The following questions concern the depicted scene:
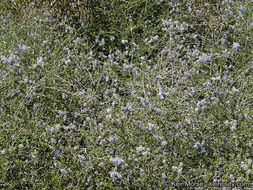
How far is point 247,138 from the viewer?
247 cm

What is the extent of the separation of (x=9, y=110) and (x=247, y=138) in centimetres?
191

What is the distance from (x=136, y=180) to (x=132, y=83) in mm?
1056

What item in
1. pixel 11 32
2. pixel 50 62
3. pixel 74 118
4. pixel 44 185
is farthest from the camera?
pixel 11 32

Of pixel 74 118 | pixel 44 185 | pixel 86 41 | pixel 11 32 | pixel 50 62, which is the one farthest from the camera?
pixel 86 41

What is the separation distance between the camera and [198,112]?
2.62 metres

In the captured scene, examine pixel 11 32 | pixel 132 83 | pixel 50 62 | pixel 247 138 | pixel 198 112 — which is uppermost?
pixel 11 32

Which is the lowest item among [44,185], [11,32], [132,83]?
[44,185]

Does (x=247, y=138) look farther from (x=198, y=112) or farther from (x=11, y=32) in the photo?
(x=11, y=32)

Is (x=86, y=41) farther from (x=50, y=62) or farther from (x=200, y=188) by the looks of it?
(x=200, y=188)

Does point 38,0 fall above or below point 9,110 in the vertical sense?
above

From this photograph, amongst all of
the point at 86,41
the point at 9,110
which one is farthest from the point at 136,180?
the point at 86,41

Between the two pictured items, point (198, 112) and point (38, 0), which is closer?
point (198, 112)

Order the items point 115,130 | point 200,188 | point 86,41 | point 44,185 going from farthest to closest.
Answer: point 86,41, point 115,130, point 44,185, point 200,188

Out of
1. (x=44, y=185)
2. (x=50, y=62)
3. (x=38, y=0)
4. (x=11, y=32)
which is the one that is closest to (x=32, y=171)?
(x=44, y=185)
